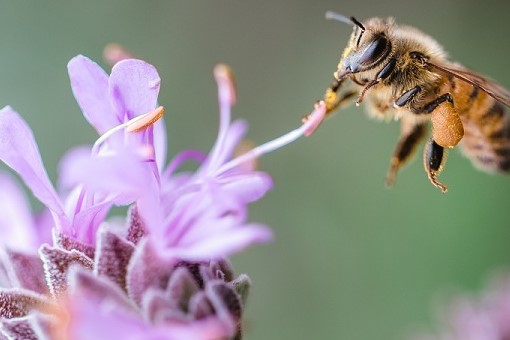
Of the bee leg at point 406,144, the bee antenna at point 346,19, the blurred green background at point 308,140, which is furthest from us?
the blurred green background at point 308,140

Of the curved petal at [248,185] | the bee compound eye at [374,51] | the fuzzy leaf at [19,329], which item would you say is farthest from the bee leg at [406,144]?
the fuzzy leaf at [19,329]

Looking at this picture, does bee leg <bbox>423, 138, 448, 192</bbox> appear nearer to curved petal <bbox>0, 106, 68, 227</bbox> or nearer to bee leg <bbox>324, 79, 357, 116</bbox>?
bee leg <bbox>324, 79, 357, 116</bbox>

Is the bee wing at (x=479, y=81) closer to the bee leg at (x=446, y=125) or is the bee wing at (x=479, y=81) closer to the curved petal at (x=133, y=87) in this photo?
the bee leg at (x=446, y=125)

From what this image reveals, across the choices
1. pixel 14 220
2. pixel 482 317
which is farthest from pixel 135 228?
pixel 482 317

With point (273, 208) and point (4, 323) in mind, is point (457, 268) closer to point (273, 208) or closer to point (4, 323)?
point (273, 208)

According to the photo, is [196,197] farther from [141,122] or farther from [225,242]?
[225,242]
